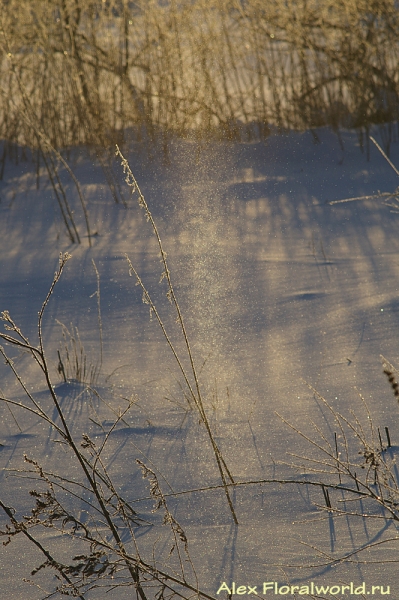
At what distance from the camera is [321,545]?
1.15 metres

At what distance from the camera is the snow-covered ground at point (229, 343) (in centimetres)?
117

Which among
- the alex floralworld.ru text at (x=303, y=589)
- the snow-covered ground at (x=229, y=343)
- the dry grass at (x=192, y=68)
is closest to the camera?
the alex floralworld.ru text at (x=303, y=589)

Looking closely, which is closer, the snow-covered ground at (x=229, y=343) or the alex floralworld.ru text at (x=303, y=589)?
the alex floralworld.ru text at (x=303, y=589)

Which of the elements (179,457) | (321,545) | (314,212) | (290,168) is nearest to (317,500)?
(321,545)

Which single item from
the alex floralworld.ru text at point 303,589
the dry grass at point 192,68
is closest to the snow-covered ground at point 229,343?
the alex floralworld.ru text at point 303,589

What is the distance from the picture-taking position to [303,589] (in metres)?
1.04

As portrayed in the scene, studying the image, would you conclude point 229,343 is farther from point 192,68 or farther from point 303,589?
point 192,68

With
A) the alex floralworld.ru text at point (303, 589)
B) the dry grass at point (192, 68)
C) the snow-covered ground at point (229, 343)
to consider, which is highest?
the dry grass at point (192, 68)

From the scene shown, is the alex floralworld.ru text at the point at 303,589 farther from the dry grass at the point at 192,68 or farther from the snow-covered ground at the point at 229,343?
the dry grass at the point at 192,68

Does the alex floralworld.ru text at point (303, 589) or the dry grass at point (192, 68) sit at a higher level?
the dry grass at point (192, 68)

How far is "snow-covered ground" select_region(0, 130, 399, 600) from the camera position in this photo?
3.84 ft

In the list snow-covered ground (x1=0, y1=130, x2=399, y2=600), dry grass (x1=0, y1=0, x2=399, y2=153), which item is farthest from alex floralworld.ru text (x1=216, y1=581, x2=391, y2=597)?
dry grass (x1=0, y1=0, x2=399, y2=153)

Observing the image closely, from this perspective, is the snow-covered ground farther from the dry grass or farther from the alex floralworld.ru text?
the dry grass

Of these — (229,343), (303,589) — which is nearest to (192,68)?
(229,343)
